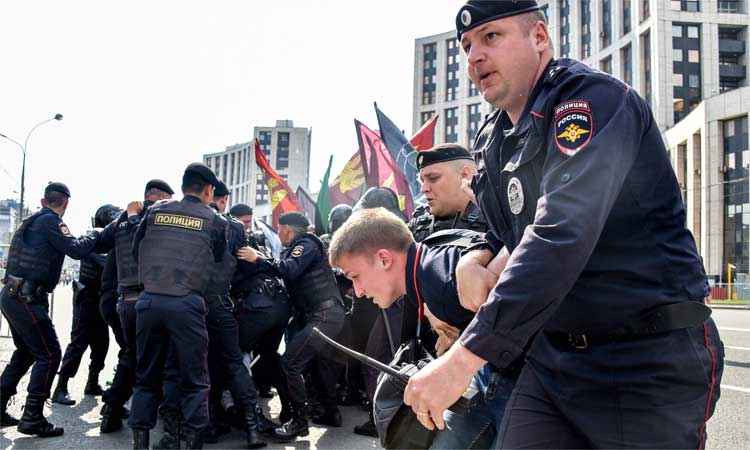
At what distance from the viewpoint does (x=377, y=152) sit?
1224 centimetres

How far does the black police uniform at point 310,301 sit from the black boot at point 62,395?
2.68 metres

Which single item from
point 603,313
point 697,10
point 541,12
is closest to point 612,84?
point 541,12

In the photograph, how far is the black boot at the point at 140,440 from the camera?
4.70 m

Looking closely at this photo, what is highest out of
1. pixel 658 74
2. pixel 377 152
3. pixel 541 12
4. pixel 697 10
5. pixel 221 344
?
pixel 697 10

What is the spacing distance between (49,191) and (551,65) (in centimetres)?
560

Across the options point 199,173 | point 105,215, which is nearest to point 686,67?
point 105,215

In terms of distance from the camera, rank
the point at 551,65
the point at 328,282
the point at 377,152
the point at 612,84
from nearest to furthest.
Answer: the point at 612,84, the point at 551,65, the point at 328,282, the point at 377,152

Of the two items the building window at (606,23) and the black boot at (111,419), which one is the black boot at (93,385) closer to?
the black boot at (111,419)

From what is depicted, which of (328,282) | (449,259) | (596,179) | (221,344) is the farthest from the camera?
(328,282)

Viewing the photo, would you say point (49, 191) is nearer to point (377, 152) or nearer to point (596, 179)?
point (596, 179)

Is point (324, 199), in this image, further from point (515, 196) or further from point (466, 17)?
point (515, 196)

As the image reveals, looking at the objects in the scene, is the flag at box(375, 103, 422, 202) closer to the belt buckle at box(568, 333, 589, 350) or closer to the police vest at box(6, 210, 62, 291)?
the police vest at box(6, 210, 62, 291)

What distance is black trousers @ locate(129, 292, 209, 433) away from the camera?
472cm

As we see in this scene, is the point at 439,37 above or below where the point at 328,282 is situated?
above
